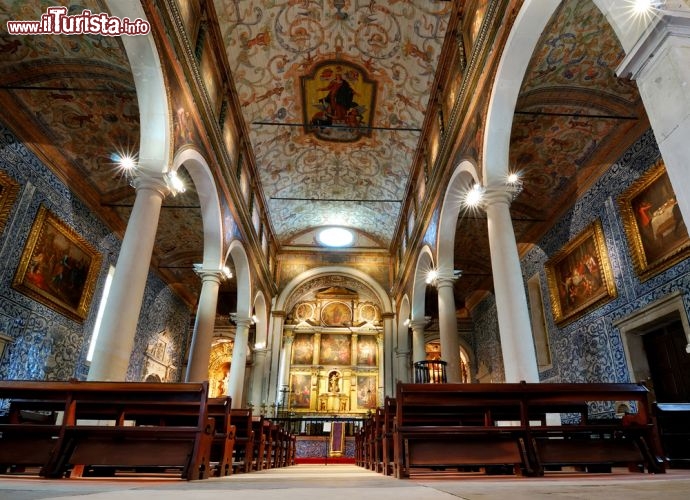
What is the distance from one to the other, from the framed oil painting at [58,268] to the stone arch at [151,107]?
4213 mm

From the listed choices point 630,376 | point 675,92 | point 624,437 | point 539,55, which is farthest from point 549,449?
point 539,55

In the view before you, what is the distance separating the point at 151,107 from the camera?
7012mm

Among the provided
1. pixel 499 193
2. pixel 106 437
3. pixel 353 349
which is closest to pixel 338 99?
pixel 499 193

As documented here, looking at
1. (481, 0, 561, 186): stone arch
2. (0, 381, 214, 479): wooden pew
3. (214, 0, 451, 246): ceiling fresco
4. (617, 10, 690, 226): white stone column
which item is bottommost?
(0, 381, 214, 479): wooden pew

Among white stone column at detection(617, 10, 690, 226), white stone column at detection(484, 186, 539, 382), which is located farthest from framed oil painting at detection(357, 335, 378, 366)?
white stone column at detection(617, 10, 690, 226)

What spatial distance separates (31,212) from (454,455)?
946 cm

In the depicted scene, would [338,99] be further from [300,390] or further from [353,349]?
[300,390]

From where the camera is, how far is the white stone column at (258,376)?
16.2m

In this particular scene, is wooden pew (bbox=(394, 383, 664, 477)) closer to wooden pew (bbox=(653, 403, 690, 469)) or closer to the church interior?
wooden pew (bbox=(653, 403, 690, 469))

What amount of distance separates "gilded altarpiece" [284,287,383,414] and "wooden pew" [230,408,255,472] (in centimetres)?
1221

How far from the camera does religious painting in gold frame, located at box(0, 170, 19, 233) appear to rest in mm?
8383

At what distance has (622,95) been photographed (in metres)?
8.20

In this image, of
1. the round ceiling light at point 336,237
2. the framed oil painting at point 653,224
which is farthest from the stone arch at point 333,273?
the framed oil painting at point 653,224

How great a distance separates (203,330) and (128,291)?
13.4ft
